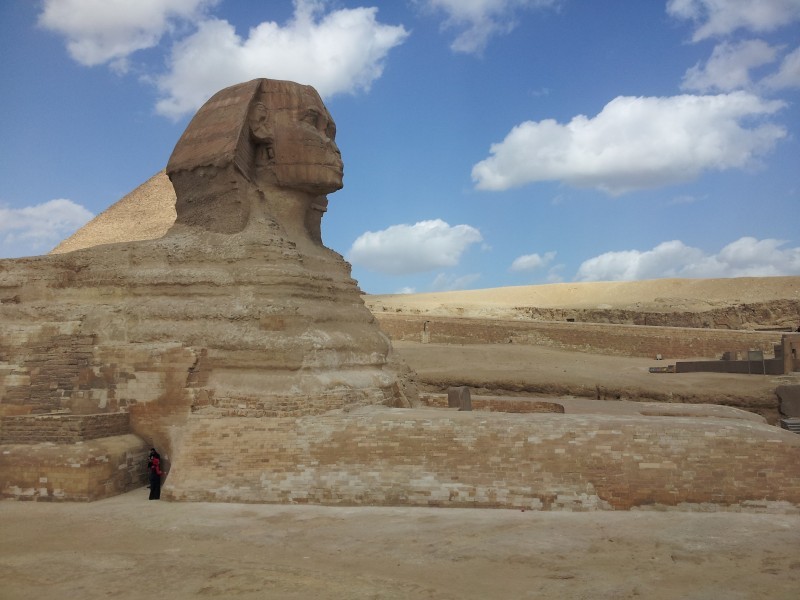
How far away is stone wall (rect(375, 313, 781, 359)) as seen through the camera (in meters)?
22.9

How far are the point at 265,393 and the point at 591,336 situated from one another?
64.5 ft

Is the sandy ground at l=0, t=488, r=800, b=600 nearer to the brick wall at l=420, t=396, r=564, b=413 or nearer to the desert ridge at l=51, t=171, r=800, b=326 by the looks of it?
the brick wall at l=420, t=396, r=564, b=413

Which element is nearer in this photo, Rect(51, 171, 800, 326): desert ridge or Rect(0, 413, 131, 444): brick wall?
Rect(0, 413, 131, 444): brick wall

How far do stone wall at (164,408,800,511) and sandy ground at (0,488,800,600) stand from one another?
200mm

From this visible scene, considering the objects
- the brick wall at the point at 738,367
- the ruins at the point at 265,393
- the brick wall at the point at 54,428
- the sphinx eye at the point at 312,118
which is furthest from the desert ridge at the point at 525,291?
the brick wall at the point at 738,367

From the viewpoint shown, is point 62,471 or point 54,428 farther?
point 54,428

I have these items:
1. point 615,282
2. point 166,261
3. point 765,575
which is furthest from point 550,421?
point 615,282

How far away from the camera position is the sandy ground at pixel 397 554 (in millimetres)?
4328

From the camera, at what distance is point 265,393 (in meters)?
7.33

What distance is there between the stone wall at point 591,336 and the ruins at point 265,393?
15.3m

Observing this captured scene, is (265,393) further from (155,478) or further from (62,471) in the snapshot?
(62,471)

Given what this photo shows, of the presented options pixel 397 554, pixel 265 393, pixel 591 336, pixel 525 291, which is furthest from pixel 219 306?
pixel 525 291

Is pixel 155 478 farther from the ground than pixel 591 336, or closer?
closer

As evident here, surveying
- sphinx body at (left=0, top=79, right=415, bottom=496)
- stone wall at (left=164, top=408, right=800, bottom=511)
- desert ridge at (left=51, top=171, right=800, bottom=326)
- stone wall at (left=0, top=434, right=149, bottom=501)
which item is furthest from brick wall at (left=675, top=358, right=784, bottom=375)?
stone wall at (left=0, top=434, right=149, bottom=501)
